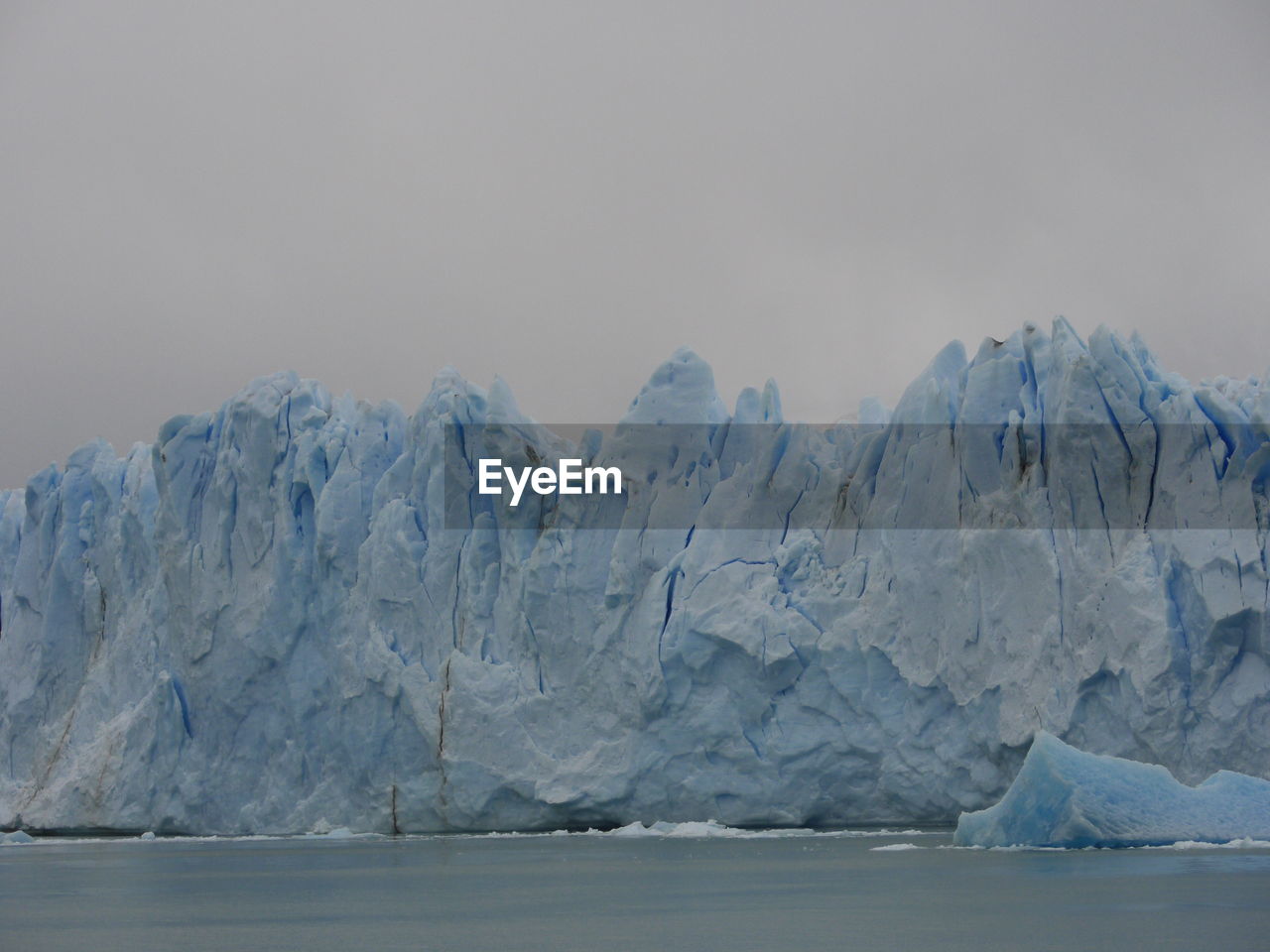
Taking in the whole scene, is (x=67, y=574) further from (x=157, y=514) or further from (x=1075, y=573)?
(x=1075, y=573)

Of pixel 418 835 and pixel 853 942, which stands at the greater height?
pixel 853 942

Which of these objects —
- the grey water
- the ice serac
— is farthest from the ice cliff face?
the ice serac

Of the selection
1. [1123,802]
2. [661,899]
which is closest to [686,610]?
[1123,802]

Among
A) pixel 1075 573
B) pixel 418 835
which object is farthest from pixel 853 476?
pixel 418 835

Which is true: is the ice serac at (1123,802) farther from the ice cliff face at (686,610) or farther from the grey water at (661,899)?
the ice cliff face at (686,610)

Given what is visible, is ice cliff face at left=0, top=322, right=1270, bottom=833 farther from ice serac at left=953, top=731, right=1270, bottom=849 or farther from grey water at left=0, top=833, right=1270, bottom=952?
ice serac at left=953, top=731, right=1270, bottom=849

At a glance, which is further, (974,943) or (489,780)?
(489,780)
